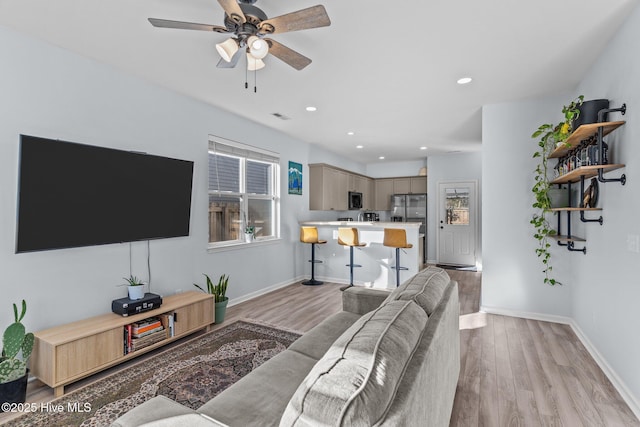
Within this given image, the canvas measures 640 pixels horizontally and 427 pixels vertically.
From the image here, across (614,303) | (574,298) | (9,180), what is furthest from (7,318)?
(574,298)

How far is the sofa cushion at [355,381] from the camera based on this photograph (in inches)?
31.4

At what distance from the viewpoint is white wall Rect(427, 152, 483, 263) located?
7.09 meters

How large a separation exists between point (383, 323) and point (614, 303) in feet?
7.89

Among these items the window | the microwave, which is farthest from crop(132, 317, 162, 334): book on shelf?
the microwave

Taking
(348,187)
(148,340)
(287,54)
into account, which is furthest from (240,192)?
(348,187)

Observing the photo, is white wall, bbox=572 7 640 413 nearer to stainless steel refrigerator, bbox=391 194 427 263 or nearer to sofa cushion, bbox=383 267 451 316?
sofa cushion, bbox=383 267 451 316

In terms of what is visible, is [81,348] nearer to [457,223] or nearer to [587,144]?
[587,144]

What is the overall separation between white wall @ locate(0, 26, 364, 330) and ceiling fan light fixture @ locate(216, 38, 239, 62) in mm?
1538

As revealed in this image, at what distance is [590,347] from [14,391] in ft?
14.9

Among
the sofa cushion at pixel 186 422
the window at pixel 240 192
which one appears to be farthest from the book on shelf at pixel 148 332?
the sofa cushion at pixel 186 422

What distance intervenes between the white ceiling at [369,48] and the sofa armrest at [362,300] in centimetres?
198

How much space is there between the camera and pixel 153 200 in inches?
123

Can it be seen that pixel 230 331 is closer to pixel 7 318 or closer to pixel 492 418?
pixel 7 318

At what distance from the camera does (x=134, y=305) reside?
2.79m
